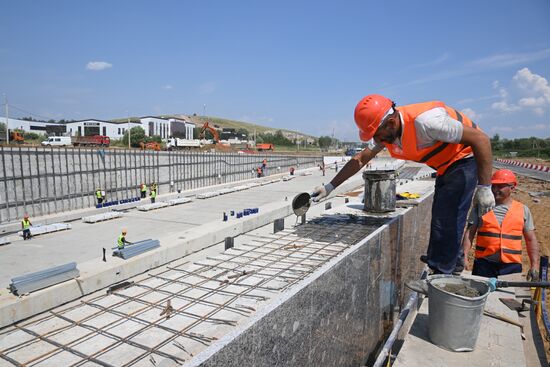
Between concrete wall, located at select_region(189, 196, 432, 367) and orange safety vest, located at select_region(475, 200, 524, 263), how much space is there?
95 cm

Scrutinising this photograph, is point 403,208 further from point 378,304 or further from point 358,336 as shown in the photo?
point 358,336

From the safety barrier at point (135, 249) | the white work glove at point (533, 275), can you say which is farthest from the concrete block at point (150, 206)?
the white work glove at point (533, 275)

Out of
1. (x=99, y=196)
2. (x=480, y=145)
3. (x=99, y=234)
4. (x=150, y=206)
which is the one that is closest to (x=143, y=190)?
(x=99, y=196)

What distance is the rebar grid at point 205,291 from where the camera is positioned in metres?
2.32

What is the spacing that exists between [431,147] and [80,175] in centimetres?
1562

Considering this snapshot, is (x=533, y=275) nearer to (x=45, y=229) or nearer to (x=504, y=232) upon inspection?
(x=504, y=232)

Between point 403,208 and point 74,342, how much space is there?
4.47 meters

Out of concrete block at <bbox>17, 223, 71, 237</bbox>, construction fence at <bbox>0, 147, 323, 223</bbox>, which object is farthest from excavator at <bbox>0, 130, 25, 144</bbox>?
concrete block at <bbox>17, 223, 71, 237</bbox>

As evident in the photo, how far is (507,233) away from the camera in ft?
12.5

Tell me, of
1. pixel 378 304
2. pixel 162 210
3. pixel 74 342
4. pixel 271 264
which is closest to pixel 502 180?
pixel 378 304

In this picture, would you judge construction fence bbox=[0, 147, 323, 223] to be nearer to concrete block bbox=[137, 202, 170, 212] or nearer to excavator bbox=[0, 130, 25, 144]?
concrete block bbox=[137, 202, 170, 212]

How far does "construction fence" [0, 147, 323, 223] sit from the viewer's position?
12.7 meters

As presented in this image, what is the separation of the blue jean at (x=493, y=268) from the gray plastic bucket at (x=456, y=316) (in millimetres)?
1340

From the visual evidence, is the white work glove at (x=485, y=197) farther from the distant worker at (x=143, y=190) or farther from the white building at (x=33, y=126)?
the white building at (x=33, y=126)
